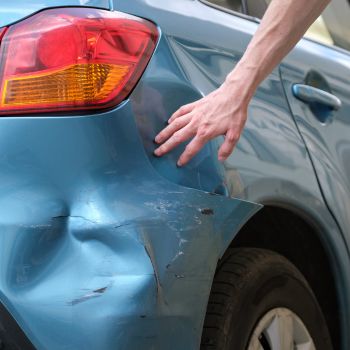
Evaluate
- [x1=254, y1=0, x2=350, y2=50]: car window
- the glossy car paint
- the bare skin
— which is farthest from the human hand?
[x1=254, y1=0, x2=350, y2=50]: car window

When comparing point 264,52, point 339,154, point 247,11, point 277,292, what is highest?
point 264,52

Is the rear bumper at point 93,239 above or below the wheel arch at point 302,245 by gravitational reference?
above

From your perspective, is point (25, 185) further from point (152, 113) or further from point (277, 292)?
point (277, 292)

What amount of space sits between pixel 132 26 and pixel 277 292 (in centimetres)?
84

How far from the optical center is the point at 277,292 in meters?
2.15

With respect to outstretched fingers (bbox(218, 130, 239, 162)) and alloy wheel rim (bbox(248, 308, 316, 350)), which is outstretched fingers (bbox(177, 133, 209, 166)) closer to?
outstretched fingers (bbox(218, 130, 239, 162))

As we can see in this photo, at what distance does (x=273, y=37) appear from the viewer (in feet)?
5.98


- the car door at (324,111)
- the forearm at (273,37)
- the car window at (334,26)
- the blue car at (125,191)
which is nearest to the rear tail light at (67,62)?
the blue car at (125,191)

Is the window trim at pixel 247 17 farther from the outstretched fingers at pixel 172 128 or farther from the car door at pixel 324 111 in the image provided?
the outstretched fingers at pixel 172 128

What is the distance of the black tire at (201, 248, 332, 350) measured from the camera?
6.31 ft

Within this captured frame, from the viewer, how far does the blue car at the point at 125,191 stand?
165 cm

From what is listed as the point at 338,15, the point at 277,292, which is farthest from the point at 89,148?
the point at 338,15

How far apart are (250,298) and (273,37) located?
0.69 metres

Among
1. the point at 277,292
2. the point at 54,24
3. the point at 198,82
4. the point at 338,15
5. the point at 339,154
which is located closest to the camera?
the point at 54,24
